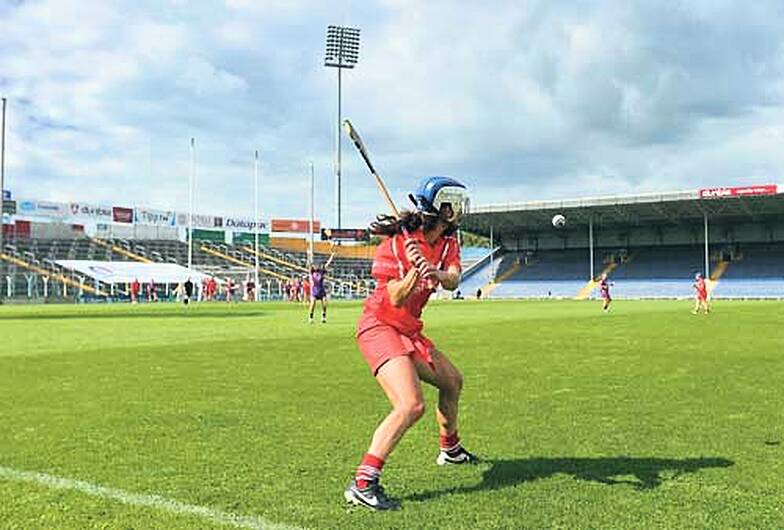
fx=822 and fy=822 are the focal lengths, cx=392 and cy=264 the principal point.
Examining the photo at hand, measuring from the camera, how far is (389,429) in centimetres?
527

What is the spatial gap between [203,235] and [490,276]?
31044 mm

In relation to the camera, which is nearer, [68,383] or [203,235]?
[68,383]

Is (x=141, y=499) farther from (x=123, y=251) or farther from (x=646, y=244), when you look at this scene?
(x=646, y=244)

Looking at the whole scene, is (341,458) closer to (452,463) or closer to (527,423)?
(452,463)

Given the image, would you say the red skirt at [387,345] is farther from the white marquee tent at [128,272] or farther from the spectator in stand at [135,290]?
the white marquee tent at [128,272]

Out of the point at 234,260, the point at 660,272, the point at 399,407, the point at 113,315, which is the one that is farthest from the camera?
the point at 234,260

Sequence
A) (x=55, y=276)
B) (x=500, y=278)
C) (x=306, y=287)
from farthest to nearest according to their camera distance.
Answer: (x=500, y=278), (x=55, y=276), (x=306, y=287)

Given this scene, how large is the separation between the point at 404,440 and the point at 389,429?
211cm

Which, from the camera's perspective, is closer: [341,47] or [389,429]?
[389,429]

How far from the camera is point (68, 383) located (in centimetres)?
1112

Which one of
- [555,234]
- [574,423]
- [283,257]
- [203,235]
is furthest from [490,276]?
[574,423]

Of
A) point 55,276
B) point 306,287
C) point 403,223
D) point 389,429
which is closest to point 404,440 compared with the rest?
point 389,429

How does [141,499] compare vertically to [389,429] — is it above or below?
below

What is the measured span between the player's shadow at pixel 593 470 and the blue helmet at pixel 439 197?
73.1 inches
